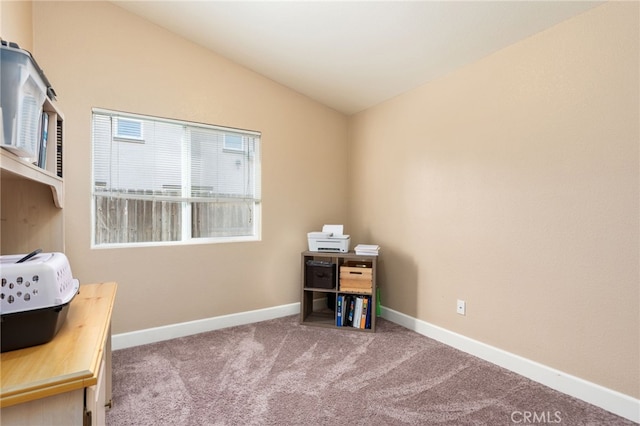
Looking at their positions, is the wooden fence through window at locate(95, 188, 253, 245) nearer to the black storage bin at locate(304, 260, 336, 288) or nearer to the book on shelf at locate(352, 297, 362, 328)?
the black storage bin at locate(304, 260, 336, 288)

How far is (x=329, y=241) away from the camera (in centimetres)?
319

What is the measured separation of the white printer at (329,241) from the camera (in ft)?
10.4

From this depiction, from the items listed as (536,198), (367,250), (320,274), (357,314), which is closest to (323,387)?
(357,314)

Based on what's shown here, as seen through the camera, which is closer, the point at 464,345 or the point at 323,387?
the point at 323,387

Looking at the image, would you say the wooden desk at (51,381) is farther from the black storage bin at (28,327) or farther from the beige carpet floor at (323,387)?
the beige carpet floor at (323,387)

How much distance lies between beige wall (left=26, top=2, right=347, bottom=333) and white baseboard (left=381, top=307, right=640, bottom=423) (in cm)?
155

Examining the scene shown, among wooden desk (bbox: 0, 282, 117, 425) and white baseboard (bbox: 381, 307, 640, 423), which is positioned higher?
wooden desk (bbox: 0, 282, 117, 425)

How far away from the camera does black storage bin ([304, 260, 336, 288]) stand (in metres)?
3.14

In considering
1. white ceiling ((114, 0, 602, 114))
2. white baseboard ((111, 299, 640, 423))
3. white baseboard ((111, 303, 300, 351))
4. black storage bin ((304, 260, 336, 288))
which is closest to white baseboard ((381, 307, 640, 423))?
white baseboard ((111, 299, 640, 423))

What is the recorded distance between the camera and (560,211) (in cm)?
199

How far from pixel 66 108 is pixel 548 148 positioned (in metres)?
3.42

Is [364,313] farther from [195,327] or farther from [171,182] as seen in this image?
[171,182]

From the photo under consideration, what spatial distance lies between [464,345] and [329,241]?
147 cm

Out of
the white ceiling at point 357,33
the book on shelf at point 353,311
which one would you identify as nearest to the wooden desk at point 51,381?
the white ceiling at point 357,33
